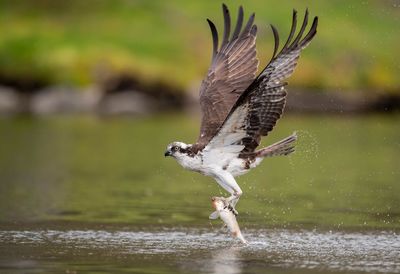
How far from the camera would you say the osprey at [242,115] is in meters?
15.2

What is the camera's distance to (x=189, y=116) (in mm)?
46281

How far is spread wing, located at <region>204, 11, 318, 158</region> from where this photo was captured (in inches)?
595

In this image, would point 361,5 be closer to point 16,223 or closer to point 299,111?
point 299,111

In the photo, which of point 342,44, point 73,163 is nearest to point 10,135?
point 73,163

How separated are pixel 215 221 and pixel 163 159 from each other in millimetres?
11682

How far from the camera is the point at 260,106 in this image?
1553cm

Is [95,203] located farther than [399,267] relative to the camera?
Yes

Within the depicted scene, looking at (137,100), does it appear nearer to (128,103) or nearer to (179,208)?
(128,103)

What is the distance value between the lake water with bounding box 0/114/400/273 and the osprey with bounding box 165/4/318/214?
3.46 feet

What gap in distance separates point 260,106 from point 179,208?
449 centimetres

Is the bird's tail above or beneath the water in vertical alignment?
above

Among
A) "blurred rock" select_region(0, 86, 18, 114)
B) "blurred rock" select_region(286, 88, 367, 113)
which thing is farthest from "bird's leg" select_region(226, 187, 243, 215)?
"blurred rock" select_region(0, 86, 18, 114)

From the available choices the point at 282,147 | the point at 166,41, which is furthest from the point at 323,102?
the point at 282,147

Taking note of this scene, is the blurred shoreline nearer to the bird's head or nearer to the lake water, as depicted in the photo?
the lake water
